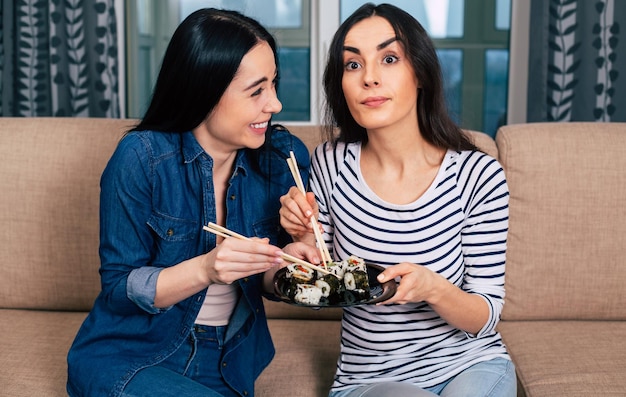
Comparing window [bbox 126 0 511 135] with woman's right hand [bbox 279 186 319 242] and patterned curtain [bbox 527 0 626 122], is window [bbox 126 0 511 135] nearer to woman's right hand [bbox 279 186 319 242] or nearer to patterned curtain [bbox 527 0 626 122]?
patterned curtain [bbox 527 0 626 122]

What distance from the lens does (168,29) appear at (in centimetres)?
400

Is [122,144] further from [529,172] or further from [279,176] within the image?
[529,172]

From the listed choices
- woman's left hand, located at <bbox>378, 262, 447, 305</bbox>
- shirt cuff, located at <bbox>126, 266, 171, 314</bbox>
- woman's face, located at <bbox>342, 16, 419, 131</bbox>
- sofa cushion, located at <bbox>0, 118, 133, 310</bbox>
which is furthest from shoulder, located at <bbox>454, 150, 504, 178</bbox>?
sofa cushion, located at <bbox>0, 118, 133, 310</bbox>

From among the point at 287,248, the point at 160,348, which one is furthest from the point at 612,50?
the point at 160,348

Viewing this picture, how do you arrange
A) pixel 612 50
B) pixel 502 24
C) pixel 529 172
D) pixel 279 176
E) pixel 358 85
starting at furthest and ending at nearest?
1. pixel 502 24
2. pixel 612 50
3. pixel 529 172
4. pixel 279 176
5. pixel 358 85

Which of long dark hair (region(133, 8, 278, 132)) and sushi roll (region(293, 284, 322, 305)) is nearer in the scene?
sushi roll (region(293, 284, 322, 305))

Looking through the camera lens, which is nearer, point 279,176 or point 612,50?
point 279,176

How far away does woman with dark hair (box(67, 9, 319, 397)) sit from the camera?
149cm

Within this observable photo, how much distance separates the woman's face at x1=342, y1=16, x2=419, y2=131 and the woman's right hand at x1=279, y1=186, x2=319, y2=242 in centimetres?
19

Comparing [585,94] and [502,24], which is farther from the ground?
[502,24]

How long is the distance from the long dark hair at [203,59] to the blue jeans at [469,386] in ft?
2.05

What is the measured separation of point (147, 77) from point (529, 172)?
2.52m

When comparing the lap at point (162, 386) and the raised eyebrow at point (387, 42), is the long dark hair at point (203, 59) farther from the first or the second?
the lap at point (162, 386)

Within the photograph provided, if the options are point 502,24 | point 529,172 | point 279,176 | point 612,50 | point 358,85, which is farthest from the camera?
point 502,24
